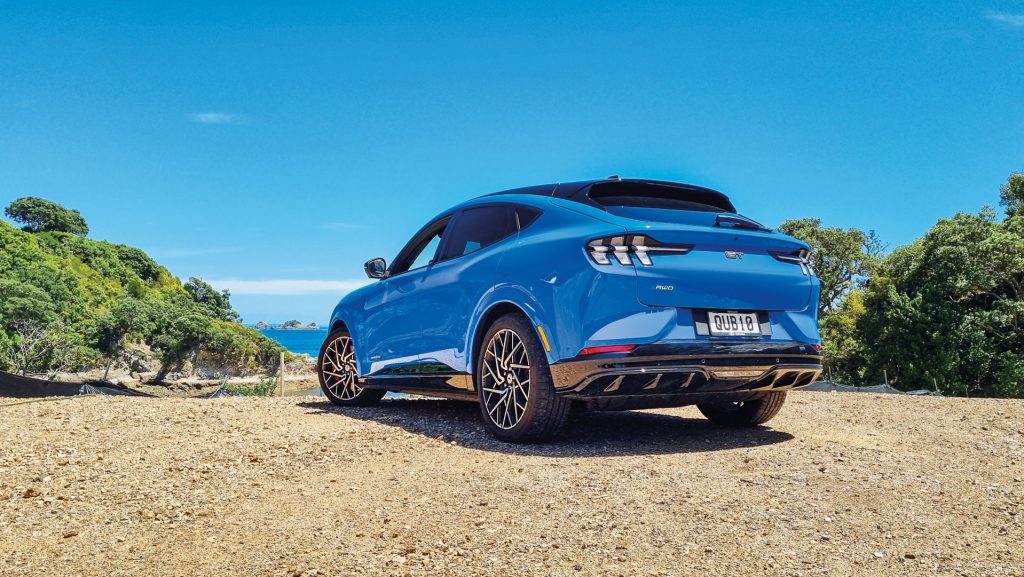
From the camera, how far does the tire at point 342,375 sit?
25.5ft

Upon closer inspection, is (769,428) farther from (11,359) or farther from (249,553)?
(11,359)

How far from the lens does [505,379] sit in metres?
5.25

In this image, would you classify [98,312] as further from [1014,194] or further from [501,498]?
[501,498]

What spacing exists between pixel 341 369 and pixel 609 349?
4361 millimetres

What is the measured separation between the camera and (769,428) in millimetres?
6137

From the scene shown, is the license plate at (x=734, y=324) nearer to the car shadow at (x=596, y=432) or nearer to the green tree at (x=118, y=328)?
the car shadow at (x=596, y=432)

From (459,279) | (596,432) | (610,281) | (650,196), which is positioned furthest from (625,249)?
→ (596,432)

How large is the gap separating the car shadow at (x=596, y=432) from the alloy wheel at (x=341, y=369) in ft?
1.48

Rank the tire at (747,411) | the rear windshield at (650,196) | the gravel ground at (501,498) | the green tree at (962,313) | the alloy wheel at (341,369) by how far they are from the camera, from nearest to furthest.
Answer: the gravel ground at (501,498)
the rear windshield at (650,196)
the tire at (747,411)
the alloy wheel at (341,369)
the green tree at (962,313)

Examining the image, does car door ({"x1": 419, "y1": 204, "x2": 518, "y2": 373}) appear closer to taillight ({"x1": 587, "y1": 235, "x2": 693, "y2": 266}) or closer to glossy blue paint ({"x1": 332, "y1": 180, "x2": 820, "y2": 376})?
glossy blue paint ({"x1": 332, "y1": 180, "x2": 820, "y2": 376})

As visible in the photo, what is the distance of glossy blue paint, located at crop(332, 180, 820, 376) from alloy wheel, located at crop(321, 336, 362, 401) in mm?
2133

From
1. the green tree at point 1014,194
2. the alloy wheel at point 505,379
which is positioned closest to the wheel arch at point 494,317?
the alloy wheel at point 505,379

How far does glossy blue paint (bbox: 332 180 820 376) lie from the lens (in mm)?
4547

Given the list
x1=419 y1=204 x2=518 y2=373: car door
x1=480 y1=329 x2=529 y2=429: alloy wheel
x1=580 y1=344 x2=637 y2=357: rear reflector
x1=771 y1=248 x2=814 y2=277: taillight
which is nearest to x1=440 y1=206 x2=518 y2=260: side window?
x1=419 y1=204 x2=518 y2=373: car door
